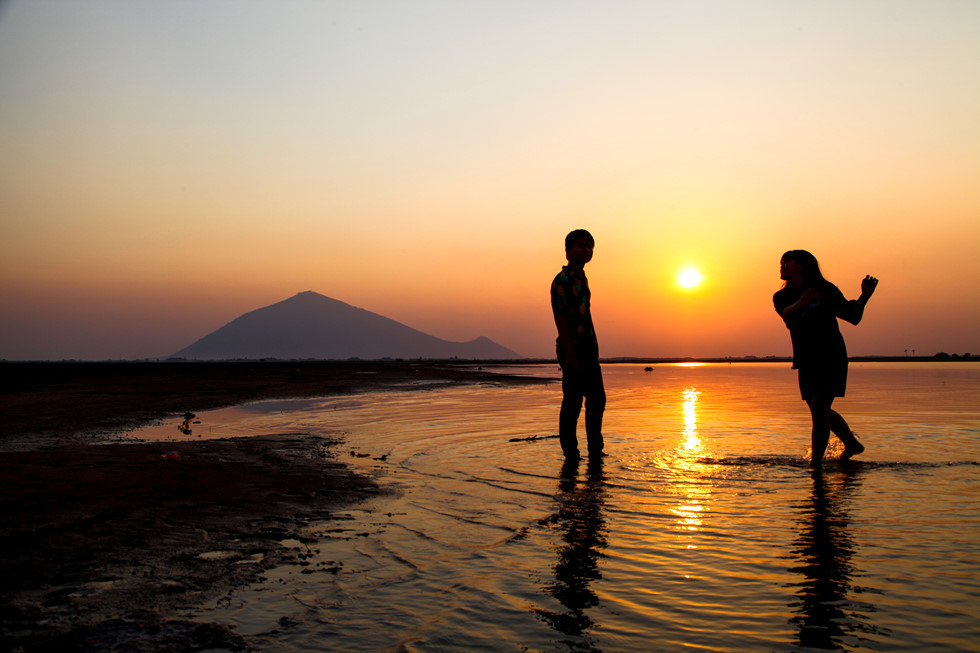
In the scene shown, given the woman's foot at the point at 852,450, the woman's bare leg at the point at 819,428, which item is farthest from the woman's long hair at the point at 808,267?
the woman's foot at the point at 852,450

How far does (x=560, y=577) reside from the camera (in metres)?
3.46

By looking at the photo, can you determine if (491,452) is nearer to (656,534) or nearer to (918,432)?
(656,534)

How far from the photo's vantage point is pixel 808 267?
7.71 meters

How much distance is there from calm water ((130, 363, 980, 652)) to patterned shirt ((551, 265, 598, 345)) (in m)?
1.60

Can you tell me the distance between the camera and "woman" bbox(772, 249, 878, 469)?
7453mm

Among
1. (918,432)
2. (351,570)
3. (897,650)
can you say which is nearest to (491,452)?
(351,570)

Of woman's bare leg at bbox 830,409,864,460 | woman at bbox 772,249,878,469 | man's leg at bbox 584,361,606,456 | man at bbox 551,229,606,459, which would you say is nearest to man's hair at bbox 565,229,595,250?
man at bbox 551,229,606,459

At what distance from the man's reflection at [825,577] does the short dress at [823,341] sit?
2.37 m

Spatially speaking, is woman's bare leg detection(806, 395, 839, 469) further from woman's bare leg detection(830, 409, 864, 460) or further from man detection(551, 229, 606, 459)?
man detection(551, 229, 606, 459)

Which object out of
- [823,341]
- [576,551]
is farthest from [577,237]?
[576,551]

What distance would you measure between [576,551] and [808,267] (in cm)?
542

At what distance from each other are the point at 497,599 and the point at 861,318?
6.02 m

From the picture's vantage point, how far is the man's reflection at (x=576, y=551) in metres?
2.89

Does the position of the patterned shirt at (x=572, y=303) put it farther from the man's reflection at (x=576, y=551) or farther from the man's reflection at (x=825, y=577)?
the man's reflection at (x=825, y=577)
